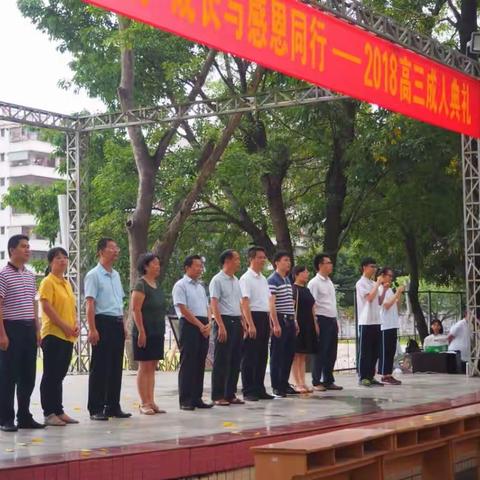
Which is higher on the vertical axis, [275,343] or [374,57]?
[374,57]

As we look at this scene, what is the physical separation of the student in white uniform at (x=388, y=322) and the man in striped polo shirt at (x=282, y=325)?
1.72 m

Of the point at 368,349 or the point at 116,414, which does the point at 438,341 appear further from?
the point at 116,414

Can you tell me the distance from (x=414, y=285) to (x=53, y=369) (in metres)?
13.4

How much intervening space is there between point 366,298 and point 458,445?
389cm

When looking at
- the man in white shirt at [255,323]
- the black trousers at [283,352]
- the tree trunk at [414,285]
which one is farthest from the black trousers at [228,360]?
the tree trunk at [414,285]

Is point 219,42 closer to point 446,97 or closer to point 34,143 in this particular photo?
point 446,97

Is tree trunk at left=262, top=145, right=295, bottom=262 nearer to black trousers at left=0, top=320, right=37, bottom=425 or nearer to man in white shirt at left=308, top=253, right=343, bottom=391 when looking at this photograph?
man in white shirt at left=308, top=253, right=343, bottom=391

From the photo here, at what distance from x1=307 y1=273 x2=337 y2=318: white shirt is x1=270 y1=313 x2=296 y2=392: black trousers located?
720 millimetres

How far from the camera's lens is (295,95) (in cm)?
1384

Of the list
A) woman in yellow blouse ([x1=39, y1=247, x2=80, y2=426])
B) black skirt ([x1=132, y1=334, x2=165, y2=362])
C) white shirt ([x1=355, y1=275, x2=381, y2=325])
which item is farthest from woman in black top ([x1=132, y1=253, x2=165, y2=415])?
white shirt ([x1=355, y1=275, x2=381, y2=325])

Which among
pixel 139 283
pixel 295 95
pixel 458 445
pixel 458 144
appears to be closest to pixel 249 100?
pixel 295 95

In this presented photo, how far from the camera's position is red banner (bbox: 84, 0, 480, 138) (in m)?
7.05

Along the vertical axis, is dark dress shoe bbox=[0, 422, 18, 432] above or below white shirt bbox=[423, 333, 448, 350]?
below

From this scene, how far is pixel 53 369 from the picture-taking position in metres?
7.29
